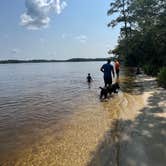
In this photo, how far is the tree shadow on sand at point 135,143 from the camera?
5.37 meters

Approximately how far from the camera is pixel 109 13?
1688 inches

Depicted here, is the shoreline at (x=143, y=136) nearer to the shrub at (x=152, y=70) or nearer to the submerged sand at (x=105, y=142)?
the submerged sand at (x=105, y=142)

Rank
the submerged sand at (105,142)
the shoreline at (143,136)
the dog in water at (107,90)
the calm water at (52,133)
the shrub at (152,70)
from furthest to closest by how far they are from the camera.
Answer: the shrub at (152,70) < the dog in water at (107,90) < the calm water at (52,133) < the submerged sand at (105,142) < the shoreline at (143,136)

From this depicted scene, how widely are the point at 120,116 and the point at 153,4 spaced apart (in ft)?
53.5

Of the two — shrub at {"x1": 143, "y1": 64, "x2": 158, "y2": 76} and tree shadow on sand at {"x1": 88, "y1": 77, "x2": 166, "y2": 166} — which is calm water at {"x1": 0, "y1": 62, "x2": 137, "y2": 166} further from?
shrub at {"x1": 143, "y1": 64, "x2": 158, "y2": 76}

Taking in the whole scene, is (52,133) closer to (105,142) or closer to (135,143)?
(105,142)

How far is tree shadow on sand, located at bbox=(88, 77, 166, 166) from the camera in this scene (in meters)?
5.37

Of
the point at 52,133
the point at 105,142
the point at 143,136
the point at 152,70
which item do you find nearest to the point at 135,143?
the point at 143,136

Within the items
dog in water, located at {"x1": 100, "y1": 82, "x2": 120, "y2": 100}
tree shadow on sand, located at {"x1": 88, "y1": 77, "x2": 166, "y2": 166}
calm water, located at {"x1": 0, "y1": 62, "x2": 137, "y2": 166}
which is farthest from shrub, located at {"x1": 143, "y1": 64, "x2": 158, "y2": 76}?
tree shadow on sand, located at {"x1": 88, "y1": 77, "x2": 166, "y2": 166}

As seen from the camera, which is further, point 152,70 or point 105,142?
point 152,70

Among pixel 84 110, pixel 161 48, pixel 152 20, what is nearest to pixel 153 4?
pixel 152 20

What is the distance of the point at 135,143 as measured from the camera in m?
6.31

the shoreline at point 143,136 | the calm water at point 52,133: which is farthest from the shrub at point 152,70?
the shoreline at point 143,136

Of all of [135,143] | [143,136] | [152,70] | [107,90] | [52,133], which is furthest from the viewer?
[152,70]
